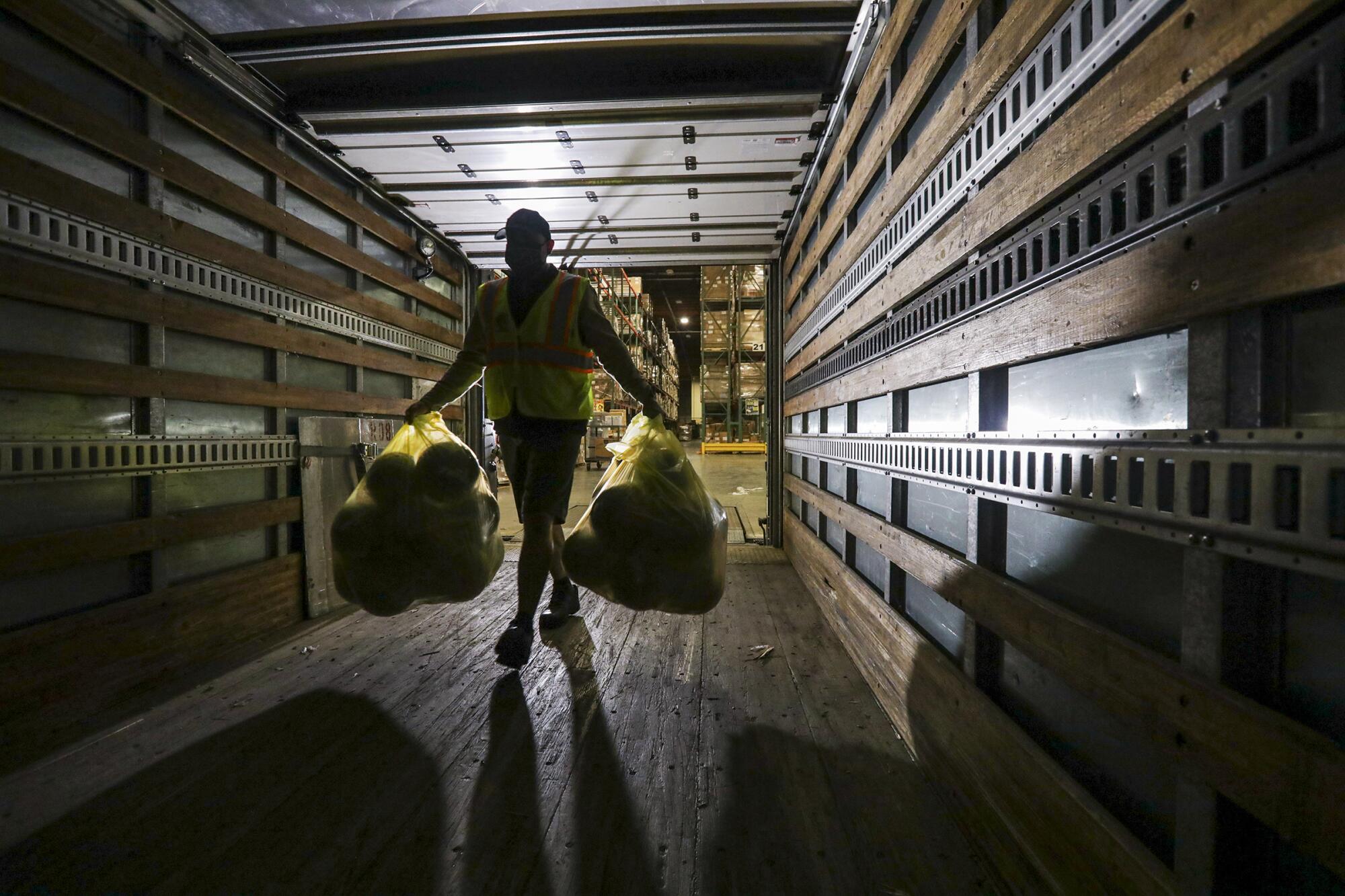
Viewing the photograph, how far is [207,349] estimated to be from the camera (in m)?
2.62

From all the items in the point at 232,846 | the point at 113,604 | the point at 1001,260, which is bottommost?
the point at 232,846

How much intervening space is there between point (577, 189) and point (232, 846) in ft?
11.9

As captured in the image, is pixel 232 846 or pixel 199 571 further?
pixel 199 571

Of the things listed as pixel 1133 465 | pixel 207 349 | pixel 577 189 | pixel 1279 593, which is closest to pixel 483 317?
pixel 207 349

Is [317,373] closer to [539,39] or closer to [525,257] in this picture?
[525,257]

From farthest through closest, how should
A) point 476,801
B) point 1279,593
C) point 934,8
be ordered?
point 934,8 < point 476,801 < point 1279,593

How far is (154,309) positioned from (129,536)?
0.96 meters

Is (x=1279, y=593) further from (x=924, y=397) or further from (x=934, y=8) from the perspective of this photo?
(x=934, y=8)

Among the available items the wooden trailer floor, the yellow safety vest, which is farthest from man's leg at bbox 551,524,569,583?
the yellow safety vest

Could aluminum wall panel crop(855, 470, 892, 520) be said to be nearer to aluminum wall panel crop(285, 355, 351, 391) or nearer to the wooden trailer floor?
the wooden trailer floor

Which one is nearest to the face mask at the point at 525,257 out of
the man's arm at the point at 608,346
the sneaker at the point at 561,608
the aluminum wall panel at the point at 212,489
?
the man's arm at the point at 608,346

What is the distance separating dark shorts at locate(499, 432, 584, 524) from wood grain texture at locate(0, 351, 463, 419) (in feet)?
4.79

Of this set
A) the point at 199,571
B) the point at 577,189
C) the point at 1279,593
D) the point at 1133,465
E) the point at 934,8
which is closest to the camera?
the point at 1279,593

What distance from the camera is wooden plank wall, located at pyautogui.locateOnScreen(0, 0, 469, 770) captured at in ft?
6.20
